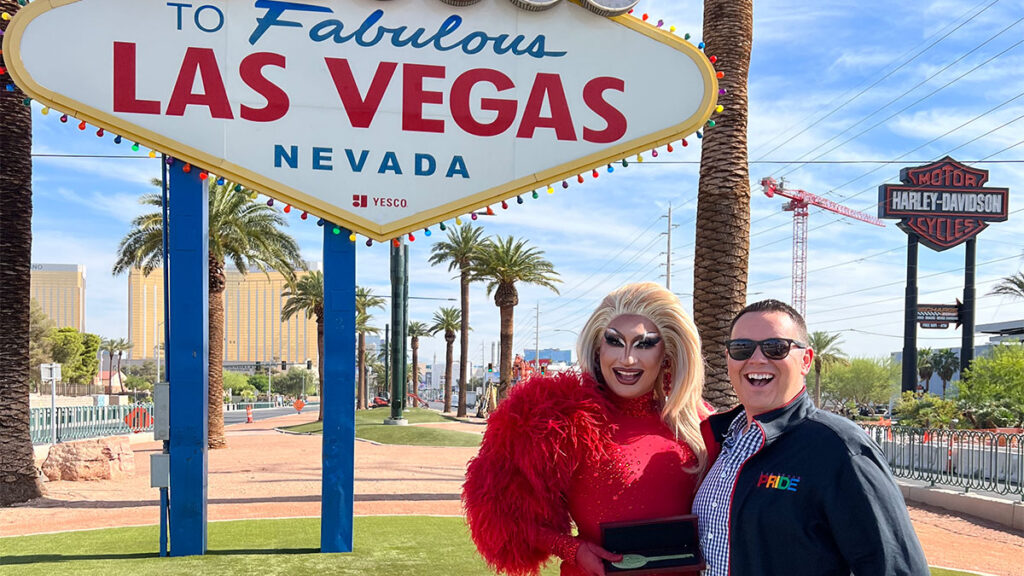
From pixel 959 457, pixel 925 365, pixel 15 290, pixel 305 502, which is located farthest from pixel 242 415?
pixel 925 365

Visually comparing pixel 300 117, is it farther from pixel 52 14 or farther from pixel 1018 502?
pixel 1018 502

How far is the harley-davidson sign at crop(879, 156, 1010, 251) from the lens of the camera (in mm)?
40562

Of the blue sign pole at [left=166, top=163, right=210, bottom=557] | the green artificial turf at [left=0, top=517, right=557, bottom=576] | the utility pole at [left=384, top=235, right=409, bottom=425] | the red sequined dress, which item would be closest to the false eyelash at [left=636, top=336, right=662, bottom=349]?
the red sequined dress

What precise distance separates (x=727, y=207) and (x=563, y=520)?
7473mm

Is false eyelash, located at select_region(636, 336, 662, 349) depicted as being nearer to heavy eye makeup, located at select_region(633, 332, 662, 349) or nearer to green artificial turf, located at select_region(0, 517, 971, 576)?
heavy eye makeup, located at select_region(633, 332, 662, 349)

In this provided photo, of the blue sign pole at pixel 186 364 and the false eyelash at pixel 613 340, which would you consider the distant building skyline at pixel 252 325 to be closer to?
the blue sign pole at pixel 186 364

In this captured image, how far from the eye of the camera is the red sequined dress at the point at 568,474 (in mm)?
2729

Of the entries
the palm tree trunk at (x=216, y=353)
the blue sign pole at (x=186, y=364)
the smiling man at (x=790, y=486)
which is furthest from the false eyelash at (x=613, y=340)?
the palm tree trunk at (x=216, y=353)

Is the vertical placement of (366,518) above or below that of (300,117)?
below

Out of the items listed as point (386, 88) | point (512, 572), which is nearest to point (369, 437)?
point (386, 88)

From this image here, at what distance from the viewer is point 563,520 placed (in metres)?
2.83

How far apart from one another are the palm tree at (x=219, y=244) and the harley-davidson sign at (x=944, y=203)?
32951mm

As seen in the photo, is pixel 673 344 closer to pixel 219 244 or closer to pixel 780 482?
pixel 780 482

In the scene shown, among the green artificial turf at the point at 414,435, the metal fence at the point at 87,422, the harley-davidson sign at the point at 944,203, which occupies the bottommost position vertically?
the green artificial turf at the point at 414,435
